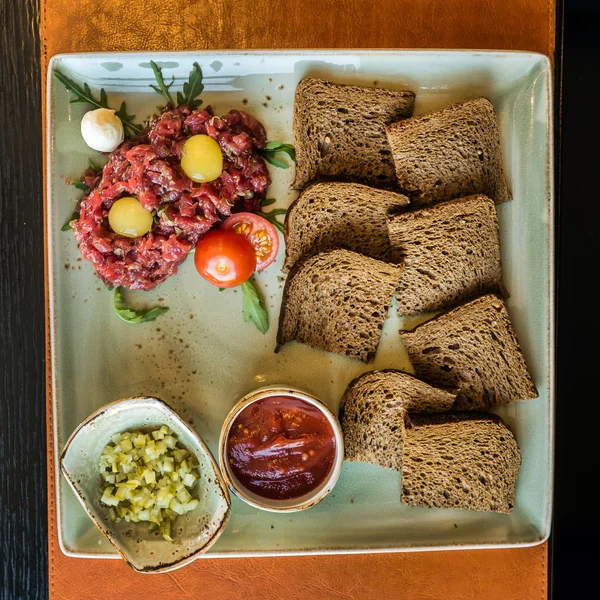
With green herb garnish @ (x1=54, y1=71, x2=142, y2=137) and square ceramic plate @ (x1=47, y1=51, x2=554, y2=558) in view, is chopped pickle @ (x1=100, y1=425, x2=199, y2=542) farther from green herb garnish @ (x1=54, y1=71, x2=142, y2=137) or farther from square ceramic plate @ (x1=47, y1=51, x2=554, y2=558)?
green herb garnish @ (x1=54, y1=71, x2=142, y2=137)

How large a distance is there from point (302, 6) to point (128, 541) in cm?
242

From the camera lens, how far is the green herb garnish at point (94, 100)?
2326 millimetres

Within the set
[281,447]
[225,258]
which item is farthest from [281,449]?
[225,258]

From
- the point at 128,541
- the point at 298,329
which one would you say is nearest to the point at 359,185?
the point at 298,329

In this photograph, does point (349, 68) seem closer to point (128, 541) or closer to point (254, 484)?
point (254, 484)

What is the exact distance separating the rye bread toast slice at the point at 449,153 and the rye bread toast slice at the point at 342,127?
88 mm

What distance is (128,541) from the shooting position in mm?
2199

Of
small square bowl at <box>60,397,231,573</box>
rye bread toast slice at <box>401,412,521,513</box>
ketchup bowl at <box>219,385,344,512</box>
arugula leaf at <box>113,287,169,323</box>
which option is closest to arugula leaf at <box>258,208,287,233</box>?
arugula leaf at <box>113,287,169,323</box>

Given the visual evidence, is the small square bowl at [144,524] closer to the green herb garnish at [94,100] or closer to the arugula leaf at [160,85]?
the green herb garnish at [94,100]

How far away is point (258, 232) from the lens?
234 centimetres

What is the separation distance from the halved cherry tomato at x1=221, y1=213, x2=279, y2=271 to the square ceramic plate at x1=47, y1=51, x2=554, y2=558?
10 cm

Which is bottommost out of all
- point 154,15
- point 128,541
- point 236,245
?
point 128,541

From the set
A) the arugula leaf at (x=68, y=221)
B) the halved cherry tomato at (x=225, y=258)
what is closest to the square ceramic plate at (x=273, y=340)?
the arugula leaf at (x=68, y=221)
